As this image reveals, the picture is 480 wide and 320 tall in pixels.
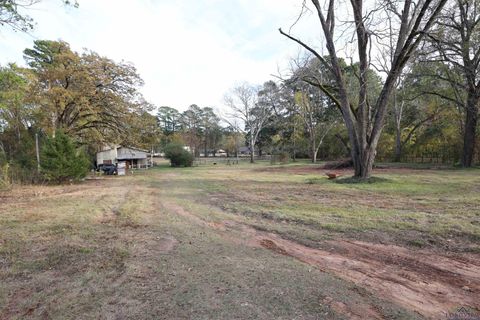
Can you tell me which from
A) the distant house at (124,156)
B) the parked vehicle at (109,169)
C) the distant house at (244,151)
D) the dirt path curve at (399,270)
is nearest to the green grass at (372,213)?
the dirt path curve at (399,270)

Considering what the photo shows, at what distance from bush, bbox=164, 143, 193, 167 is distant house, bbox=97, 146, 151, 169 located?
3.71 m

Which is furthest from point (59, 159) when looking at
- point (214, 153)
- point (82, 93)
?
point (214, 153)

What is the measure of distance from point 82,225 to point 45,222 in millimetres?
1026

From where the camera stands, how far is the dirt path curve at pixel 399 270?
2787 millimetres

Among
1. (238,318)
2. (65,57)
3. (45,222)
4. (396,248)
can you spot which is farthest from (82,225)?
(65,57)

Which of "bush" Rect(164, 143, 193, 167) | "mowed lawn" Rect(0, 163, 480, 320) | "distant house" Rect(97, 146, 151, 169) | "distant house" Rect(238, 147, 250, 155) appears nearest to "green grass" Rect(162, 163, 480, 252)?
"mowed lawn" Rect(0, 163, 480, 320)

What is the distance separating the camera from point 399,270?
3549 mm

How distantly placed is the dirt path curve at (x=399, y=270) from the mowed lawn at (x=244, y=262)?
0.05ft

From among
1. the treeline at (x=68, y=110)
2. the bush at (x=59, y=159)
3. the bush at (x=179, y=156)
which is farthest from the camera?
the bush at (x=179, y=156)

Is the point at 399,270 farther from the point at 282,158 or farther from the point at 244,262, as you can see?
the point at 282,158

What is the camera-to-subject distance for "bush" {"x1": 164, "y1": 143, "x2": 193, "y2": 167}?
37531 mm

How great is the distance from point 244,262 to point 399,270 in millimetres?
1960

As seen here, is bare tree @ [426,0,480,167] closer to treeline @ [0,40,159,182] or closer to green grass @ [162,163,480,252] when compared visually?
green grass @ [162,163,480,252]

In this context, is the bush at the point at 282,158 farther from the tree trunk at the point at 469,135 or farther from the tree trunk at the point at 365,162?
the tree trunk at the point at 365,162
